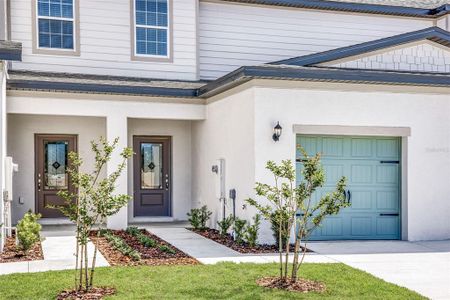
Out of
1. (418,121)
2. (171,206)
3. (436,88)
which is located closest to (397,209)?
(418,121)

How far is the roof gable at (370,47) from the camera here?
1238cm

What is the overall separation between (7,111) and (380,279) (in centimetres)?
894

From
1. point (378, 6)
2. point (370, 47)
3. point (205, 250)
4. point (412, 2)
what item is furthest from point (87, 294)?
point (412, 2)

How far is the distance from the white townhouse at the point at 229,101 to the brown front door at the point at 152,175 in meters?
0.03

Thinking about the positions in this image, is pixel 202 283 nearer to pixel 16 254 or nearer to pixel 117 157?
pixel 16 254

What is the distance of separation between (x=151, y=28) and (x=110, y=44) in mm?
1184

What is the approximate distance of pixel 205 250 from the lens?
10445 mm

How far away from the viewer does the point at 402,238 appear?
12.0 meters

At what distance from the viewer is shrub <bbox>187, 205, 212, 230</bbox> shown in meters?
13.6

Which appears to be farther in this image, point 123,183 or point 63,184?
point 63,184

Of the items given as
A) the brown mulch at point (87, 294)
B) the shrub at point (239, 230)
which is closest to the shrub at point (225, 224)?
the shrub at point (239, 230)

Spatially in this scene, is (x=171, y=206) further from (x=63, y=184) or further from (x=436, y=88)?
(x=436, y=88)

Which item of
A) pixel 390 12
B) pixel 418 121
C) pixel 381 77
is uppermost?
pixel 390 12

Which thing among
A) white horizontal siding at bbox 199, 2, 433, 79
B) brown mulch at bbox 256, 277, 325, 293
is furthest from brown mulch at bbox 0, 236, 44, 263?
white horizontal siding at bbox 199, 2, 433, 79
